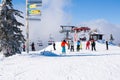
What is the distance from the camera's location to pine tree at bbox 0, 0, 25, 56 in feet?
106

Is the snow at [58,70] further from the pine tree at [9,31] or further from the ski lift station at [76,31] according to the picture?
the ski lift station at [76,31]

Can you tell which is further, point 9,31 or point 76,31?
point 76,31

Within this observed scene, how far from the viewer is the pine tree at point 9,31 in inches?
1273

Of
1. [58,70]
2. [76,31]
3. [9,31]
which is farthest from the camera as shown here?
[76,31]

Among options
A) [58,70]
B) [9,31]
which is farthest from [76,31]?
[58,70]

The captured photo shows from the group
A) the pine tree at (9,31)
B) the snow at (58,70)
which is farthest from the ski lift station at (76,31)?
the snow at (58,70)

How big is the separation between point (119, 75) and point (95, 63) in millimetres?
2544

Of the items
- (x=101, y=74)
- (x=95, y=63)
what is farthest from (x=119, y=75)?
(x=95, y=63)

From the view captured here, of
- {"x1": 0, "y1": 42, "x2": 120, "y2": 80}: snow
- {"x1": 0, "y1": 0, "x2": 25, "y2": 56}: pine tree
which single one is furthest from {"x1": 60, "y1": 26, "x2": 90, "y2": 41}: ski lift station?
{"x1": 0, "y1": 42, "x2": 120, "y2": 80}: snow

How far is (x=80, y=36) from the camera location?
8688 centimetres

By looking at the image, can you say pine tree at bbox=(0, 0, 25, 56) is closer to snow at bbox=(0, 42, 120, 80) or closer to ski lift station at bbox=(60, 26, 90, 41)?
snow at bbox=(0, 42, 120, 80)

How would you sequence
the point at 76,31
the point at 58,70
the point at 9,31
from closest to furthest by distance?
the point at 58,70 → the point at 9,31 → the point at 76,31

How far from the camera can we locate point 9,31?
1288 inches

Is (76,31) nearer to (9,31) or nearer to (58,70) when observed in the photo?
(9,31)
